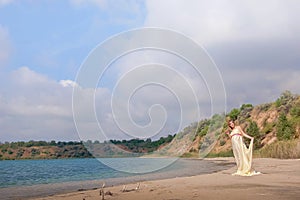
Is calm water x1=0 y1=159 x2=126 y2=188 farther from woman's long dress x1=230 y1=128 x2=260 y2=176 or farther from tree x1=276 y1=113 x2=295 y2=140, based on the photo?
tree x1=276 y1=113 x2=295 y2=140

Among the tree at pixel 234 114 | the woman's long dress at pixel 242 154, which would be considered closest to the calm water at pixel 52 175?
the woman's long dress at pixel 242 154

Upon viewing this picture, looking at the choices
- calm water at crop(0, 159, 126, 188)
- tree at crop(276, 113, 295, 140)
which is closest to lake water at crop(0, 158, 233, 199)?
calm water at crop(0, 159, 126, 188)

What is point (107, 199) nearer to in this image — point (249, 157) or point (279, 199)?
point (279, 199)

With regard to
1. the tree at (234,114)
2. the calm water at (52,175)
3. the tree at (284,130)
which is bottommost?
the calm water at (52,175)

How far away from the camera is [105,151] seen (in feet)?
64.3

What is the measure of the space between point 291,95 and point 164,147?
59.8 metres

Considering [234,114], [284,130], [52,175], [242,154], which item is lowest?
[52,175]

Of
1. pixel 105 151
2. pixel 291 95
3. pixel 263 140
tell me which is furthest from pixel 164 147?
pixel 291 95

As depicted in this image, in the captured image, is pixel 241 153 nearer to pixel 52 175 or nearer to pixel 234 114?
pixel 52 175

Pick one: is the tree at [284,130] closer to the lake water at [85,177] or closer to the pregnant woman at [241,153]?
the lake water at [85,177]

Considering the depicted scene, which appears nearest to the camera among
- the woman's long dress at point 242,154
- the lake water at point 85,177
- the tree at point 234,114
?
the woman's long dress at point 242,154

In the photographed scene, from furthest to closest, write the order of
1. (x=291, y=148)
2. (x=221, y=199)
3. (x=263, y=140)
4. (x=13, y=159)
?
(x=13, y=159)
(x=263, y=140)
(x=291, y=148)
(x=221, y=199)

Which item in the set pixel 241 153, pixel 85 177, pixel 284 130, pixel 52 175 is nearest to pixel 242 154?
pixel 241 153

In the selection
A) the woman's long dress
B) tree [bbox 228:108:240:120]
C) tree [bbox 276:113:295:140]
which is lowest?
the woman's long dress
